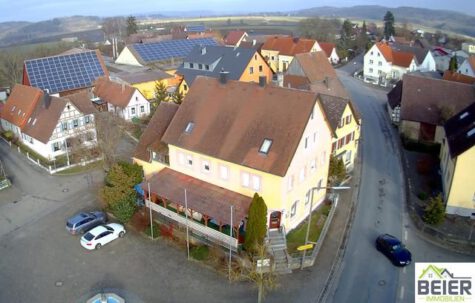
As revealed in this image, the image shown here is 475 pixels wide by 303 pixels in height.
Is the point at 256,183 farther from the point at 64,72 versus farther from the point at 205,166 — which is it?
the point at 64,72

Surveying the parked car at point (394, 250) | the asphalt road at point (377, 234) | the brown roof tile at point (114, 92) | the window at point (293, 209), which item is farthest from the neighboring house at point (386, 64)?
the window at point (293, 209)

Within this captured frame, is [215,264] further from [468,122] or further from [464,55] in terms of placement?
[464,55]

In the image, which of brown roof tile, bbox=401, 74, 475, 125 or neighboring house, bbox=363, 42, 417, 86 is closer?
brown roof tile, bbox=401, 74, 475, 125

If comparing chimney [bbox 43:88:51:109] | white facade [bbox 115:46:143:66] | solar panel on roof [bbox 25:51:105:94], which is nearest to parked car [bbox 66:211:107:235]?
chimney [bbox 43:88:51:109]

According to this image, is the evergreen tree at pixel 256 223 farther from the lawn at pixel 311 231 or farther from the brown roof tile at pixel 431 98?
the brown roof tile at pixel 431 98

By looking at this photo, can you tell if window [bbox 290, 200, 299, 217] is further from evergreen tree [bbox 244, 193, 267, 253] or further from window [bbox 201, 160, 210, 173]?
window [bbox 201, 160, 210, 173]

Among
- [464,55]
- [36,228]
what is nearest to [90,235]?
[36,228]

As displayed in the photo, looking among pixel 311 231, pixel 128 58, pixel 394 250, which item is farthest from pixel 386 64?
pixel 394 250
